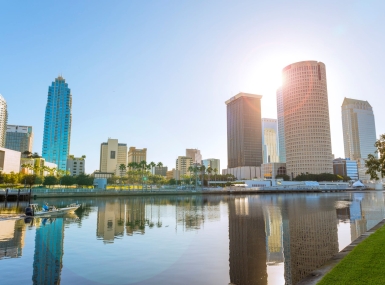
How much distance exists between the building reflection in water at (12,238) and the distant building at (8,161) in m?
112

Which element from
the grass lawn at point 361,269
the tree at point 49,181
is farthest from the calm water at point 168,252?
the tree at point 49,181

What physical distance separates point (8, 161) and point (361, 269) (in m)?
160

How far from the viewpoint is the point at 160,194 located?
137m

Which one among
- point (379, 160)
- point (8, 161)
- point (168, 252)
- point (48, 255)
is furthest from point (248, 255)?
point (8, 161)

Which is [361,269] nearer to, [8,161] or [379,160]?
[379,160]

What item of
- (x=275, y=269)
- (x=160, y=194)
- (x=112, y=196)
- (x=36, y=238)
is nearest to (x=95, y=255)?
(x=36, y=238)

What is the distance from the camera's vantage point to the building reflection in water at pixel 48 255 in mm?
18625

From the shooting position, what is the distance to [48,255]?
78.9ft

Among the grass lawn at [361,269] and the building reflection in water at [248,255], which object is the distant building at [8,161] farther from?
the grass lawn at [361,269]

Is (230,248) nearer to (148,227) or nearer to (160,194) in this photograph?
(148,227)

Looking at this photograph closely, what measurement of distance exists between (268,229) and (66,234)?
76.7 ft

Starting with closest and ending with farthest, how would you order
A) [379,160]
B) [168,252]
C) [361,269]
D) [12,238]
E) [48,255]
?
[361,269] → [48,255] → [168,252] → [12,238] → [379,160]

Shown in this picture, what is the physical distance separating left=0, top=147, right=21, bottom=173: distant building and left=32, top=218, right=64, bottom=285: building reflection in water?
389 feet

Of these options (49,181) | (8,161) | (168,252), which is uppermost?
(8,161)
